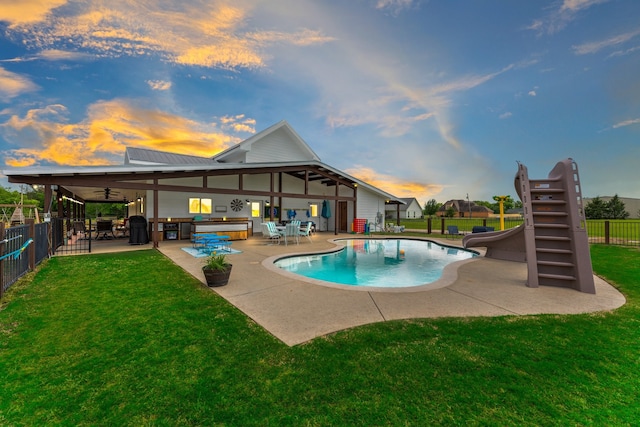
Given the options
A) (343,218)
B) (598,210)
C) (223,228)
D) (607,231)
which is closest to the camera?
(607,231)

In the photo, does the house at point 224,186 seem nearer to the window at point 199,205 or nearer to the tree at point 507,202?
the window at point 199,205

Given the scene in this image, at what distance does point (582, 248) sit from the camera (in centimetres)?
501

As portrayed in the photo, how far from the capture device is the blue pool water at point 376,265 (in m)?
6.58

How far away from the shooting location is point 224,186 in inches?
596

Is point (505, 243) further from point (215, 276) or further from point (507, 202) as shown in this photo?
point (507, 202)

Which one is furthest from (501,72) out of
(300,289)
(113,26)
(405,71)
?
(113,26)

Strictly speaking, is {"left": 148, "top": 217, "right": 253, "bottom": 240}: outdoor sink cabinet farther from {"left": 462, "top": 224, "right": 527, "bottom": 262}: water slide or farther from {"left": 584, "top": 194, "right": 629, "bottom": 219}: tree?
{"left": 584, "top": 194, "right": 629, "bottom": 219}: tree

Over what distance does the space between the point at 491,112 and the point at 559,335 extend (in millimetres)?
17996

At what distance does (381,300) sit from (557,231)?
4.63 metres

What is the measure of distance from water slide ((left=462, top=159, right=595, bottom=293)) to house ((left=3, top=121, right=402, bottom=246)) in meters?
10.3

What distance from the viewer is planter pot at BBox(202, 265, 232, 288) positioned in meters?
4.92

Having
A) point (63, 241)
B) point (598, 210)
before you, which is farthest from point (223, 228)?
point (598, 210)

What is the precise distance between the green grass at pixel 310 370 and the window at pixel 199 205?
1036cm

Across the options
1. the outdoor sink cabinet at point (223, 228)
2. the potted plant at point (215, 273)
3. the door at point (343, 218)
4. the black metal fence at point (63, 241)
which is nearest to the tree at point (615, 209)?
the door at point (343, 218)
